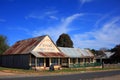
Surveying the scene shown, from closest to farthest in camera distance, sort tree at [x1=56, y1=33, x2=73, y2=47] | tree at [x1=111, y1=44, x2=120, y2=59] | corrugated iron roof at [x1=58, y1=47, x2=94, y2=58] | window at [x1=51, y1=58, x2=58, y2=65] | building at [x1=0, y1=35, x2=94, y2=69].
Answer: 1. building at [x1=0, y1=35, x2=94, y2=69]
2. window at [x1=51, y1=58, x2=58, y2=65]
3. corrugated iron roof at [x1=58, y1=47, x2=94, y2=58]
4. tree at [x1=111, y1=44, x2=120, y2=59]
5. tree at [x1=56, y1=33, x2=73, y2=47]

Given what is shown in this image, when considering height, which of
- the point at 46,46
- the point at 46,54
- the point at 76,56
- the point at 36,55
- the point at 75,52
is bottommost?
the point at 76,56

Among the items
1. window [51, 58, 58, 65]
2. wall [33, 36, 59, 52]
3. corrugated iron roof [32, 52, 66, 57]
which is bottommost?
window [51, 58, 58, 65]

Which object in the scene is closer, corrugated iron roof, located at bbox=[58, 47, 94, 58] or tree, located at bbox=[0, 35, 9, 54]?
corrugated iron roof, located at bbox=[58, 47, 94, 58]

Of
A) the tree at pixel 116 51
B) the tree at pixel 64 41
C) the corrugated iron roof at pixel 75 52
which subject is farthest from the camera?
the tree at pixel 64 41

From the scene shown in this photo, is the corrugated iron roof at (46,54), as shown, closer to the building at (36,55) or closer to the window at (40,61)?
the building at (36,55)

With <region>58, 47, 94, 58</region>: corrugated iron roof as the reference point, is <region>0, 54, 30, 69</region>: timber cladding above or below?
Answer: below

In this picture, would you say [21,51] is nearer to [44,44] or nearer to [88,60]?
[44,44]

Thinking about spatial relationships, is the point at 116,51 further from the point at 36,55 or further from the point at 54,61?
the point at 36,55

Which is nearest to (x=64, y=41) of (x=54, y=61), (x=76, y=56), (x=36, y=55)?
(x=76, y=56)

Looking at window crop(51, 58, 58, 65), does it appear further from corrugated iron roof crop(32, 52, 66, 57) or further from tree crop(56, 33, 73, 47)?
tree crop(56, 33, 73, 47)

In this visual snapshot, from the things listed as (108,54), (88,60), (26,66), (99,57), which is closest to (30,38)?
(26,66)

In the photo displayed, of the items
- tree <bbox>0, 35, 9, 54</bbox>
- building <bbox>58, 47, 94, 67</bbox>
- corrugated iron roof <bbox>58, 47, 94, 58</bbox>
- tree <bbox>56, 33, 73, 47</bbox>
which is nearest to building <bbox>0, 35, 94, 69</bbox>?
building <bbox>58, 47, 94, 67</bbox>

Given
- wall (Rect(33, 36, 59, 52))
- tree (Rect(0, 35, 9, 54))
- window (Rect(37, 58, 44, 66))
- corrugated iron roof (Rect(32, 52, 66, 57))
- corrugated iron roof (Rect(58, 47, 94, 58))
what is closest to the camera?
corrugated iron roof (Rect(32, 52, 66, 57))

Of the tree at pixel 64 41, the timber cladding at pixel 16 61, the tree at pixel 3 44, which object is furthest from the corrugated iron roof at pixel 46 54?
the tree at pixel 64 41
